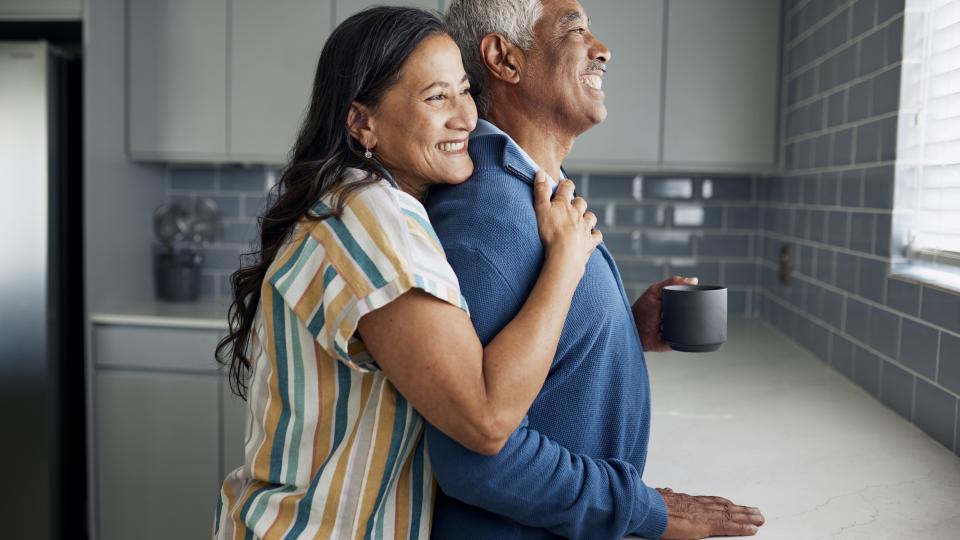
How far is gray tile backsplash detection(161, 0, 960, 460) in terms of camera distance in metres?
1.68

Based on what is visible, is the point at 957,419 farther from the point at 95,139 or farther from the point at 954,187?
the point at 95,139

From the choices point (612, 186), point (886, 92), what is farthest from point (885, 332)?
point (612, 186)

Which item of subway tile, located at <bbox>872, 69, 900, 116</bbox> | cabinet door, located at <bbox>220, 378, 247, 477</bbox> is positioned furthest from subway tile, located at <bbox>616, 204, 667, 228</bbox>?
cabinet door, located at <bbox>220, 378, 247, 477</bbox>

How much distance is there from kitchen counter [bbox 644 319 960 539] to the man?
0.44ft

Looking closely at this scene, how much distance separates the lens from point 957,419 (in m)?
1.45

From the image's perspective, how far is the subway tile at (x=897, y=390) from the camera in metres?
1.65

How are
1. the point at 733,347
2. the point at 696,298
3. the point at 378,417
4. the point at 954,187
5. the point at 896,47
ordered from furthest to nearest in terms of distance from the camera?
the point at 733,347 → the point at 896,47 → the point at 954,187 → the point at 696,298 → the point at 378,417

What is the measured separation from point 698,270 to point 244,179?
184 centimetres

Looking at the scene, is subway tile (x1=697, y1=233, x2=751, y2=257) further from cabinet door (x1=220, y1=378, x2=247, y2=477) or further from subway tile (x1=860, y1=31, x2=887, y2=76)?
cabinet door (x1=220, y1=378, x2=247, y2=477)

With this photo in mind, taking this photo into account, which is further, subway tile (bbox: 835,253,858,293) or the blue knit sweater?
subway tile (bbox: 835,253,858,293)

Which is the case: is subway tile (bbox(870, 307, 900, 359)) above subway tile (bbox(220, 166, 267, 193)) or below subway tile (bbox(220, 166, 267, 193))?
below

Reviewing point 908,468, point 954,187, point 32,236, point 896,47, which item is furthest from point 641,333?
point 32,236

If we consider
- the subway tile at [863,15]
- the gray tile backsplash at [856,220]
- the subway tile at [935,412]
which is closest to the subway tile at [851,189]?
the gray tile backsplash at [856,220]

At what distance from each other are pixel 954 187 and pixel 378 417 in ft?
4.08
